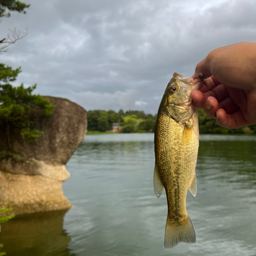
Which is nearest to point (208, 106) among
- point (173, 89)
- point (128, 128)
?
point (173, 89)

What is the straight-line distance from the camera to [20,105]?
10453 millimetres

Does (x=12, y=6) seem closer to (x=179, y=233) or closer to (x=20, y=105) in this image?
(x=20, y=105)

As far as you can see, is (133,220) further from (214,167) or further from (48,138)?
(214,167)

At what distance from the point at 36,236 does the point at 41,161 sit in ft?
10.0

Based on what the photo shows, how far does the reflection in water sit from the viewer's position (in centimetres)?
734

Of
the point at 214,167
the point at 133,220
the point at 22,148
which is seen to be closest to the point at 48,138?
the point at 22,148

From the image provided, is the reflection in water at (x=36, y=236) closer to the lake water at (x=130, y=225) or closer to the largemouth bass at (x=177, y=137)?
the lake water at (x=130, y=225)

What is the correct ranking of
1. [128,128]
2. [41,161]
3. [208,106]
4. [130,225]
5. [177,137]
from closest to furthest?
[177,137] < [208,106] < [130,225] < [41,161] < [128,128]

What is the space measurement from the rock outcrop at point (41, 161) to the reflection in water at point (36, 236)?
0.61m

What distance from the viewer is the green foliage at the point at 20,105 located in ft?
32.3

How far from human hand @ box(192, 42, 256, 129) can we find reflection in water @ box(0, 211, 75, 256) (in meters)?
6.35

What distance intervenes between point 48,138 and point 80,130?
1355 mm

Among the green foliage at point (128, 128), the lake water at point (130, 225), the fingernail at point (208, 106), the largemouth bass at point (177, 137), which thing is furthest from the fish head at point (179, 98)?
the green foliage at point (128, 128)

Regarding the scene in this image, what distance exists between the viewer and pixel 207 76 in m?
2.64
